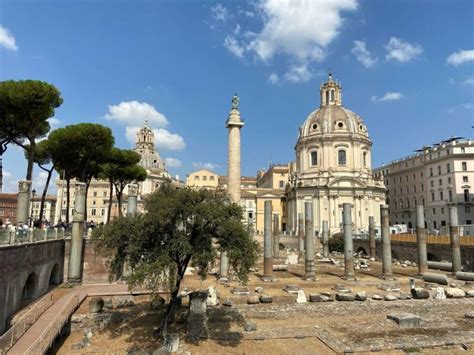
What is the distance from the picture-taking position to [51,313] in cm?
1457

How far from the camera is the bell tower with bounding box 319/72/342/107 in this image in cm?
7175

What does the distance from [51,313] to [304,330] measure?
378 inches

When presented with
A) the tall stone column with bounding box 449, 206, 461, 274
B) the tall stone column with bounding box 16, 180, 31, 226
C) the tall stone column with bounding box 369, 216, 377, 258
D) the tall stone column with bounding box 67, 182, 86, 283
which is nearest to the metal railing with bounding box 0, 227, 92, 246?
the tall stone column with bounding box 67, 182, 86, 283

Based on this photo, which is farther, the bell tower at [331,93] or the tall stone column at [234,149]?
the bell tower at [331,93]

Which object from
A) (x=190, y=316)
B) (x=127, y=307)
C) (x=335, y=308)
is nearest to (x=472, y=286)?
(x=335, y=308)

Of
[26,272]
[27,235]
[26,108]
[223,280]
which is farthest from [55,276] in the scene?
[26,108]

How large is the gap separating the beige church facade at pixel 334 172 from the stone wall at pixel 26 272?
141 feet

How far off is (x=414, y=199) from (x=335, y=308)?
5730cm

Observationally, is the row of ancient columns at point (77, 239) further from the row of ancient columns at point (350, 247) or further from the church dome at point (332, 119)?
the church dome at point (332, 119)

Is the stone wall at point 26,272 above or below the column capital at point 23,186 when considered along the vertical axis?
below

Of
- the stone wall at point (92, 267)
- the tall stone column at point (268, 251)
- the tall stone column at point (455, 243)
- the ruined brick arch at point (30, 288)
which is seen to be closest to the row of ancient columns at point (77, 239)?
the stone wall at point (92, 267)

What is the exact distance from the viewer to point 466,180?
55.2 meters

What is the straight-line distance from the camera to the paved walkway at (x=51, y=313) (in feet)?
36.0

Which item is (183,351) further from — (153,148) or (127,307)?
(153,148)
